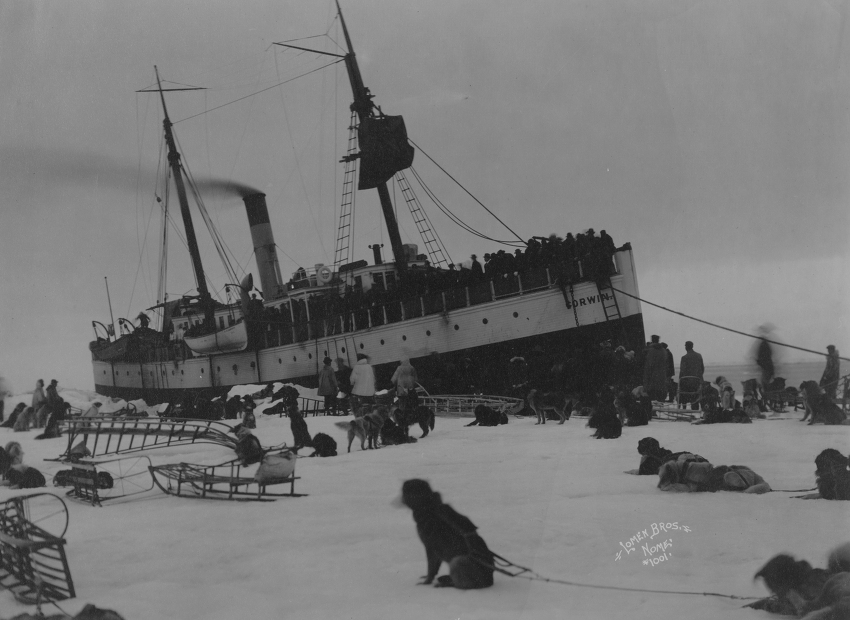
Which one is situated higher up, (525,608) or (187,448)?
(187,448)

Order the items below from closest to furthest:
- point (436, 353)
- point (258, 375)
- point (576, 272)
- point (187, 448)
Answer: point (187, 448), point (576, 272), point (436, 353), point (258, 375)

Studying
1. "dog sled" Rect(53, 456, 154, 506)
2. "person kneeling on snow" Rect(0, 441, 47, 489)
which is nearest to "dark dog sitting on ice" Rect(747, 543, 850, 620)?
"dog sled" Rect(53, 456, 154, 506)

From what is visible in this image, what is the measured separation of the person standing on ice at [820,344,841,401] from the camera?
9.16 metres

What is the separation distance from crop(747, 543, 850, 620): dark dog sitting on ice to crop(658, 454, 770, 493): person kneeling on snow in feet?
5.67

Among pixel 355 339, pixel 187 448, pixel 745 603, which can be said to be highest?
pixel 355 339

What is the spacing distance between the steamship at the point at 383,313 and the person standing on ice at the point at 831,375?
4717 mm

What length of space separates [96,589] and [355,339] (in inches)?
639

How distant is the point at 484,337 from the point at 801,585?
47.5 ft

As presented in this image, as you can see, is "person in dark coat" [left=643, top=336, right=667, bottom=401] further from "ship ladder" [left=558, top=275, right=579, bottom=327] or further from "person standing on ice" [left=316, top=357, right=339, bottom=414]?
"person standing on ice" [left=316, top=357, right=339, bottom=414]

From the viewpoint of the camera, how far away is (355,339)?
20781 mm

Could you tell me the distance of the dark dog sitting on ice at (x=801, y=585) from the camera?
3.91m

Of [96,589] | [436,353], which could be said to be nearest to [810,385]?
[96,589]

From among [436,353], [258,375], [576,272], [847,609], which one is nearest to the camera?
[847,609]

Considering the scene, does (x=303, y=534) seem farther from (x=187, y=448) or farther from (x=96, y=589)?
(x=187, y=448)
